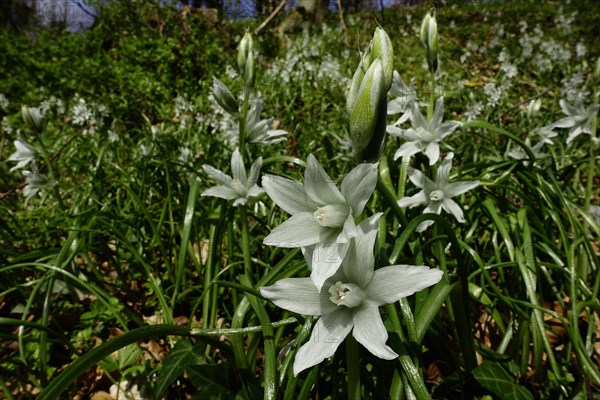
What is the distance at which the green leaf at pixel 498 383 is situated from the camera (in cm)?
129

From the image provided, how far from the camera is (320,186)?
1017 millimetres

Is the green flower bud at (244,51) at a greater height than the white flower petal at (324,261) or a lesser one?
greater

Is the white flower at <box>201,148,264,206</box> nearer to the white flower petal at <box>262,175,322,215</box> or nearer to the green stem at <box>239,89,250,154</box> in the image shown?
the green stem at <box>239,89,250,154</box>

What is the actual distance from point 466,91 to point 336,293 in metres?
5.68

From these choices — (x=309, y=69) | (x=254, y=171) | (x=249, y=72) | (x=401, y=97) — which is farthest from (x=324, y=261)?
(x=309, y=69)

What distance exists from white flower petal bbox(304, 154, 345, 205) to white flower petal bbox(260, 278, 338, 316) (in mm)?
238

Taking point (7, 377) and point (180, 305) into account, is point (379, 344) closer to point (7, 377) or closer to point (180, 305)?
point (180, 305)

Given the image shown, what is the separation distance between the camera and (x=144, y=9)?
25.7 feet

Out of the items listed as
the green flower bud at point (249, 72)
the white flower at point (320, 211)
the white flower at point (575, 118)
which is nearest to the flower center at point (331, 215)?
the white flower at point (320, 211)

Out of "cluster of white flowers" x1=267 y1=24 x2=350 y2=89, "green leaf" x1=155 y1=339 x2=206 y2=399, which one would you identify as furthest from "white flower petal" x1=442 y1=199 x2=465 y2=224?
"cluster of white flowers" x1=267 y1=24 x2=350 y2=89

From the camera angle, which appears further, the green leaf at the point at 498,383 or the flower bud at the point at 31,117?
the flower bud at the point at 31,117

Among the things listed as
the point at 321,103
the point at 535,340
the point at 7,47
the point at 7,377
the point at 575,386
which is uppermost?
the point at 7,47

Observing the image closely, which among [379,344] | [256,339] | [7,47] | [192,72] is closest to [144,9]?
[192,72]

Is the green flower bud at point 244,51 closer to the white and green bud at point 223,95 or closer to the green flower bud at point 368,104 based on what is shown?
the white and green bud at point 223,95
